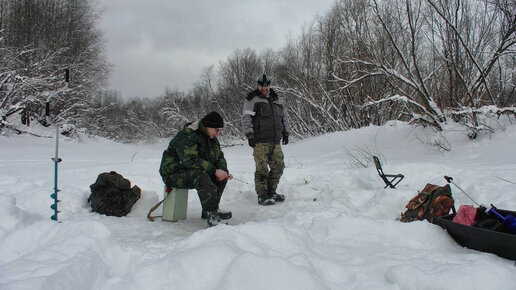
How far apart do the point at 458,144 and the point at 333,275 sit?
5.75 m

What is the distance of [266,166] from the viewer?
461cm

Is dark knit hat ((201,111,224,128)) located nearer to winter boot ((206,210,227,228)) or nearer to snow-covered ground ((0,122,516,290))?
winter boot ((206,210,227,228))

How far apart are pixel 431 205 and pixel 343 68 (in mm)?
12928

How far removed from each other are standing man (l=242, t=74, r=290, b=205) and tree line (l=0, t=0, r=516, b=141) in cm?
283

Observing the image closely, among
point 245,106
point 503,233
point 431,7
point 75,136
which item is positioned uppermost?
point 431,7

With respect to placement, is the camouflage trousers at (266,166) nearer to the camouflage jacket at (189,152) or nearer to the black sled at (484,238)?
the camouflage jacket at (189,152)

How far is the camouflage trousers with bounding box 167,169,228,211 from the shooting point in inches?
135

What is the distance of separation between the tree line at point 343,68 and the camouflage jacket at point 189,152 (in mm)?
4090

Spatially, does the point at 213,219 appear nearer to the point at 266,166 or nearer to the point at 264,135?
the point at 266,166

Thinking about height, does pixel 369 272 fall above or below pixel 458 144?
below

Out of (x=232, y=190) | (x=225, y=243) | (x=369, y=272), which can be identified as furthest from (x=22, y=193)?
(x=369, y=272)

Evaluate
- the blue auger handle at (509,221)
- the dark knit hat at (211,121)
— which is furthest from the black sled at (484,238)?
the dark knit hat at (211,121)

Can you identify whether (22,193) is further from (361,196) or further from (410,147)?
(410,147)

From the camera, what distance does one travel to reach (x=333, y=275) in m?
2.09
